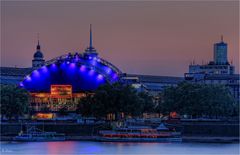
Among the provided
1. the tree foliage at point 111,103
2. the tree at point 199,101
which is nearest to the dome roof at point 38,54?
the tree at point 199,101

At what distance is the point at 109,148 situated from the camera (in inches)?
3282

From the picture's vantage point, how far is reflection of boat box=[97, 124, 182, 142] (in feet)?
312

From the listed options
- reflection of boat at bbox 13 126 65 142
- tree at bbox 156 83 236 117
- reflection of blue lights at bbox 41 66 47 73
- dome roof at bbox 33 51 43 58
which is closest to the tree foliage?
tree at bbox 156 83 236 117

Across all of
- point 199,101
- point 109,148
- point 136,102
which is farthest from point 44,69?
point 109,148

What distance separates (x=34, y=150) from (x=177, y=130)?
25645 millimetres

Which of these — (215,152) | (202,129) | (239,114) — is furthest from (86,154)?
(239,114)

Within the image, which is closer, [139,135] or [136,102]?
[139,135]

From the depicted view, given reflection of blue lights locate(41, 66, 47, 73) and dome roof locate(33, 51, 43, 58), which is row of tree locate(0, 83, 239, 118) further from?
dome roof locate(33, 51, 43, 58)

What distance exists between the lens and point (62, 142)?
90.9 m

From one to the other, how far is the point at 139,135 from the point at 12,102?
621 inches

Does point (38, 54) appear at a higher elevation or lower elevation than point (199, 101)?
higher

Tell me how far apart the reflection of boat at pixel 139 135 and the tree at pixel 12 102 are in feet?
35.1

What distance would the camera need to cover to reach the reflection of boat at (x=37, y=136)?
93375 mm

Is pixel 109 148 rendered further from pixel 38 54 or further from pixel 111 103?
pixel 38 54
